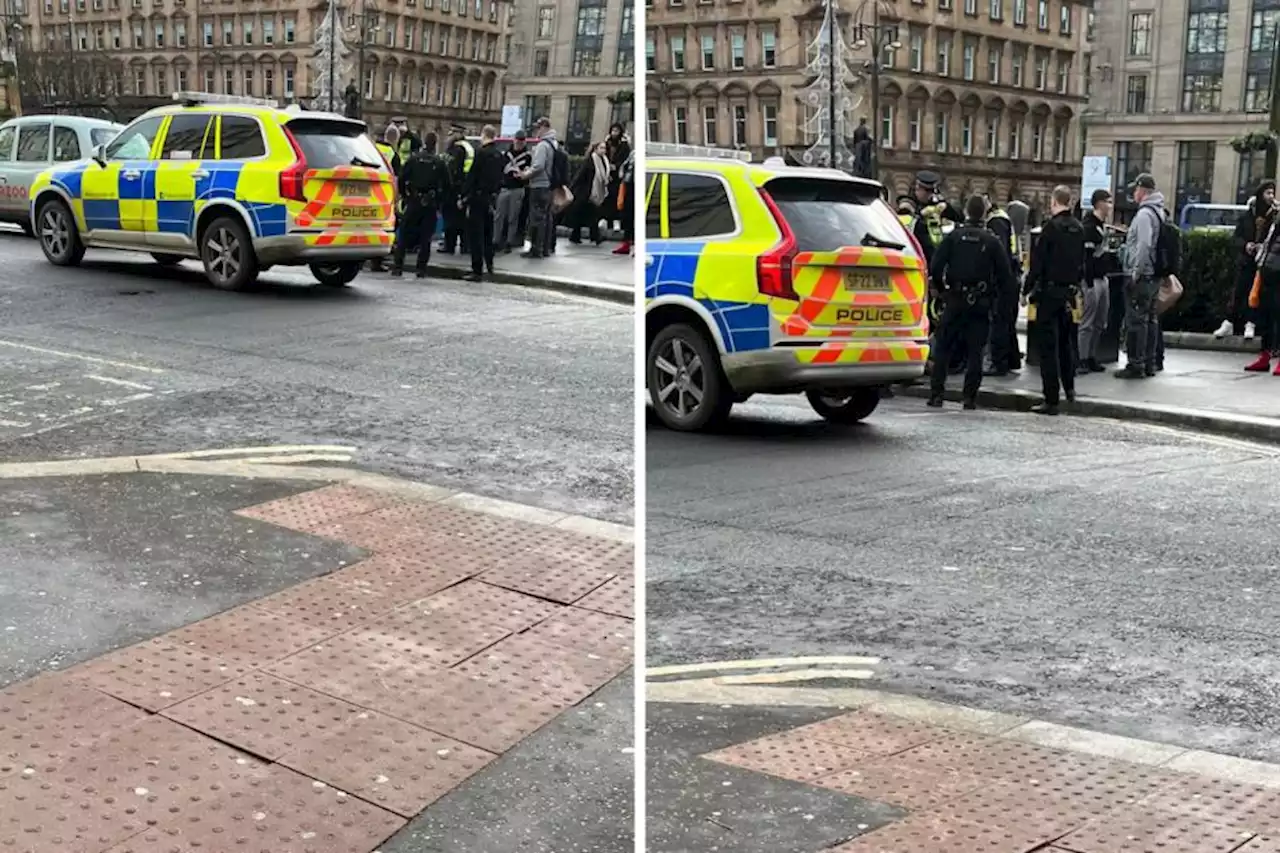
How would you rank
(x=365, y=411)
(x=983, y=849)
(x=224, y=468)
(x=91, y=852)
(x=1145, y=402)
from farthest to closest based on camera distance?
(x=1145, y=402)
(x=365, y=411)
(x=224, y=468)
(x=91, y=852)
(x=983, y=849)

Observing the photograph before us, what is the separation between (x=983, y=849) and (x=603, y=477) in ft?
9.05

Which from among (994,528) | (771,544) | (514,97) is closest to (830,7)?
(514,97)

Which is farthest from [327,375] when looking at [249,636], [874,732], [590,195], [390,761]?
[874,732]

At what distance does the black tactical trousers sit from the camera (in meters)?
6.91

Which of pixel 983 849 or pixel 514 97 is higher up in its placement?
pixel 514 97

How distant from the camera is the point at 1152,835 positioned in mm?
2340

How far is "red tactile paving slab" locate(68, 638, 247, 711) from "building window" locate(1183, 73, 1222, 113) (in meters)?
13.9

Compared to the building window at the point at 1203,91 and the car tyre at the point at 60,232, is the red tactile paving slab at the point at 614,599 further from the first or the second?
the building window at the point at 1203,91

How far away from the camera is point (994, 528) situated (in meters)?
4.23

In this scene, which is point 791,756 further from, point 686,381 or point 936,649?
point 686,381

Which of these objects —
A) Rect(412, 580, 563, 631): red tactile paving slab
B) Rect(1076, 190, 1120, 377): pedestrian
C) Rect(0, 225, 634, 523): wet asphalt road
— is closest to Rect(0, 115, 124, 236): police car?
Rect(0, 225, 634, 523): wet asphalt road

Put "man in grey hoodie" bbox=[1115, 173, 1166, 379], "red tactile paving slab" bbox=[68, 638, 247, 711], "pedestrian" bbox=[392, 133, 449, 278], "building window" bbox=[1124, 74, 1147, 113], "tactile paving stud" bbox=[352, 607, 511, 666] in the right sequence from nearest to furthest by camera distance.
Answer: "red tactile paving slab" bbox=[68, 638, 247, 711] → "tactile paving stud" bbox=[352, 607, 511, 666] → "pedestrian" bbox=[392, 133, 449, 278] → "man in grey hoodie" bbox=[1115, 173, 1166, 379] → "building window" bbox=[1124, 74, 1147, 113]

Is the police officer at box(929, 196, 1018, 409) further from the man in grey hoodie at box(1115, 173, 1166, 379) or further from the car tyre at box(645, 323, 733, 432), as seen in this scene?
the man in grey hoodie at box(1115, 173, 1166, 379)

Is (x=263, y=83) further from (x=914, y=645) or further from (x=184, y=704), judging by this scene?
(x=914, y=645)
